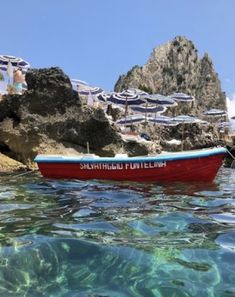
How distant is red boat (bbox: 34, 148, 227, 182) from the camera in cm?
1173

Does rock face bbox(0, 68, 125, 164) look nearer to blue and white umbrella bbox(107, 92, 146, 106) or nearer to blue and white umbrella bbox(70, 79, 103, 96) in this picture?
blue and white umbrella bbox(70, 79, 103, 96)

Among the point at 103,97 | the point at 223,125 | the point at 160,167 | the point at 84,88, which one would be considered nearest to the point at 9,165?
the point at 160,167

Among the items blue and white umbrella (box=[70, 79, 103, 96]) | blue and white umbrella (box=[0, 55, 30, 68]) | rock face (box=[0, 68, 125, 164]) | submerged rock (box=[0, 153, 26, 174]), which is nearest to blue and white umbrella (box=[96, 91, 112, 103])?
blue and white umbrella (box=[70, 79, 103, 96])

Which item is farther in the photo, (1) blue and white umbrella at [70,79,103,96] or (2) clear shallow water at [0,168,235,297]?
(1) blue and white umbrella at [70,79,103,96]

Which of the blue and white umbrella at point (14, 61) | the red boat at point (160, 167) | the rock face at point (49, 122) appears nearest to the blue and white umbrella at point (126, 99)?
the blue and white umbrella at point (14, 61)

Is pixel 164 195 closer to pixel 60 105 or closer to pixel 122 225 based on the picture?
pixel 122 225

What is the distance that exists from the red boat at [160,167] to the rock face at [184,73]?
10067cm

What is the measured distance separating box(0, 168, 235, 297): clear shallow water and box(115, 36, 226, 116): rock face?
10665 cm

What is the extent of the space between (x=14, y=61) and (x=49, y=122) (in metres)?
13.6

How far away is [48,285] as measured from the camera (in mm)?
3221

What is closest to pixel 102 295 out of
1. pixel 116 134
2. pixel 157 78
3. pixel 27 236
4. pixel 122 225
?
pixel 27 236

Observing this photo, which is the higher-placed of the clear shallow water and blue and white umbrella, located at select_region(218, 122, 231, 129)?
blue and white umbrella, located at select_region(218, 122, 231, 129)

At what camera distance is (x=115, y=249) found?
157 inches

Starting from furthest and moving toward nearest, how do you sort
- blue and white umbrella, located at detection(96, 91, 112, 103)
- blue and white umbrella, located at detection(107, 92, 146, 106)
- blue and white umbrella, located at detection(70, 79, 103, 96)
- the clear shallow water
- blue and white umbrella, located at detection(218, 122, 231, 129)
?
blue and white umbrella, located at detection(218, 122, 231, 129) → blue and white umbrella, located at detection(96, 91, 112, 103) → blue and white umbrella, located at detection(107, 92, 146, 106) → blue and white umbrella, located at detection(70, 79, 103, 96) → the clear shallow water
